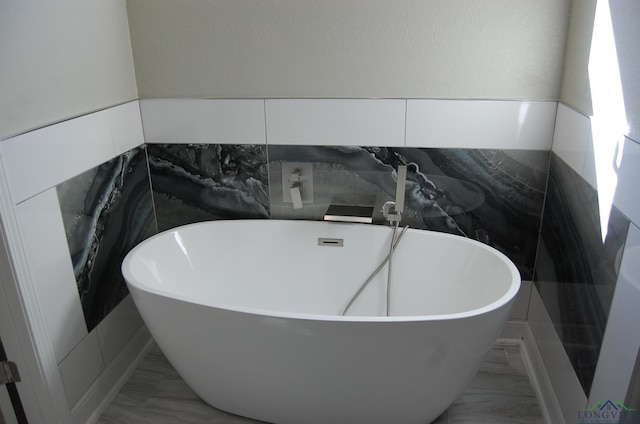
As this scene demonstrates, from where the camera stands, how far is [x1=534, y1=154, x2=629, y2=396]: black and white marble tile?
4.56 ft

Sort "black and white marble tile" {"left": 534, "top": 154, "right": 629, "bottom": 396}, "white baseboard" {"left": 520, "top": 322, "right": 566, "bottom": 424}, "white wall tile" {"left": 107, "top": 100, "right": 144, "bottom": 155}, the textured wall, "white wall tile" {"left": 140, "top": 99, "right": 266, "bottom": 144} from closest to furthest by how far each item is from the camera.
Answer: "black and white marble tile" {"left": 534, "top": 154, "right": 629, "bottom": 396}
"white baseboard" {"left": 520, "top": 322, "right": 566, "bottom": 424}
the textured wall
"white wall tile" {"left": 107, "top": 100, "right": 144, "bottom": 155}
"white wall tile" {"left": 140, "top": 99, "right": 266, "bottom": 144}

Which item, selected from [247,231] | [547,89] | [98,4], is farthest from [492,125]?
[98,4]

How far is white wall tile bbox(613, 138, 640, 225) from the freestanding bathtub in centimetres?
43

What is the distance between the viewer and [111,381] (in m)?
2.01

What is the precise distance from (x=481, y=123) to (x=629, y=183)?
819mm

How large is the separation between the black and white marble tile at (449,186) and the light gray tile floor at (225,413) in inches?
19.3

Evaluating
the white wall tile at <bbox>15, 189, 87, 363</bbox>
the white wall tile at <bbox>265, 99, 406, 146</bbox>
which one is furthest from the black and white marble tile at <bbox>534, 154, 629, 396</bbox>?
the white wall tile at <bbox>15, 189, 87, 363</bbox>

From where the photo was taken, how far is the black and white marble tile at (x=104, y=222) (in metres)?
1.78

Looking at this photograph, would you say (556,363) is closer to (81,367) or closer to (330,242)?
(330,242)

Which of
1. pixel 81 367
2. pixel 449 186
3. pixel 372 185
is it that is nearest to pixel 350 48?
pixel 372 185

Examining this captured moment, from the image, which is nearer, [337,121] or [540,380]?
[540,380]

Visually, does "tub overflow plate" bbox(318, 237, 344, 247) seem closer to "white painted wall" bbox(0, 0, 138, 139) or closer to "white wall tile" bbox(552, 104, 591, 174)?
"white wall tile" bbox(552, 104, 591, 174)

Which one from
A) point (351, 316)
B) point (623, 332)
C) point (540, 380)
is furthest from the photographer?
point (540, 380)

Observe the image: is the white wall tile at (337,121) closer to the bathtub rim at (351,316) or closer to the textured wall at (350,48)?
the textured wall at (350,48)
